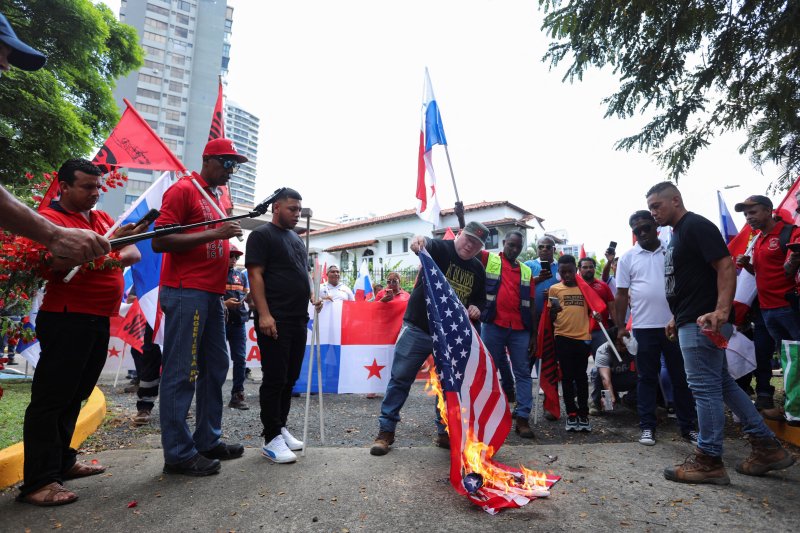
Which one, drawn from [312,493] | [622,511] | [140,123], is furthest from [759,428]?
[140,123]

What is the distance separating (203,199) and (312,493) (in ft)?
7.05

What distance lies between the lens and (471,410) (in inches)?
128

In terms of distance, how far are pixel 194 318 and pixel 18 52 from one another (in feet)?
6.05

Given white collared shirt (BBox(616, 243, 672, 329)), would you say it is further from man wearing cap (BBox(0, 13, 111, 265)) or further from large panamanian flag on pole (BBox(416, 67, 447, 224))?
man wearing cap (BBox(0, 13, 111, 265))

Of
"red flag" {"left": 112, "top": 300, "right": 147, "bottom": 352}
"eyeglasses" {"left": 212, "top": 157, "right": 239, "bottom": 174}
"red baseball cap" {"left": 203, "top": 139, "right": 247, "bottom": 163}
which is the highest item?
"red baseball cap" {"left": 203, "top": 139, "right": 247, "bottom": 163}

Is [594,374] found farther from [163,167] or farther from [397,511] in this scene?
[163,167]

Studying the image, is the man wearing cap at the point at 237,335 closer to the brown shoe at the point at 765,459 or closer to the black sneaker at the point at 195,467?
the black sneaker at the point at 195,467

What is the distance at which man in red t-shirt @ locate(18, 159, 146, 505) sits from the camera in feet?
8.93

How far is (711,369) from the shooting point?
3381mm

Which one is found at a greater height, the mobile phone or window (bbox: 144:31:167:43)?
window (bbox: 144:31:167:43)

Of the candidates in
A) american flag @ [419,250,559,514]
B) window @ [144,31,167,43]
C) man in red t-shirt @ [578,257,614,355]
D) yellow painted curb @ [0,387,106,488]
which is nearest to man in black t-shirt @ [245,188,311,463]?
american flag @ [419,250,559,514]

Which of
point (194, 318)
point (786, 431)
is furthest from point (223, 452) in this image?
point (786, 431)

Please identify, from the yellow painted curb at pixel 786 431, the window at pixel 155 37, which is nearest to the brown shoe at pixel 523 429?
the yellow painted curb at pixel 786 431

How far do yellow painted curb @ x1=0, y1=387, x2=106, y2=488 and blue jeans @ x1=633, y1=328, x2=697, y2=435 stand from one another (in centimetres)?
501
